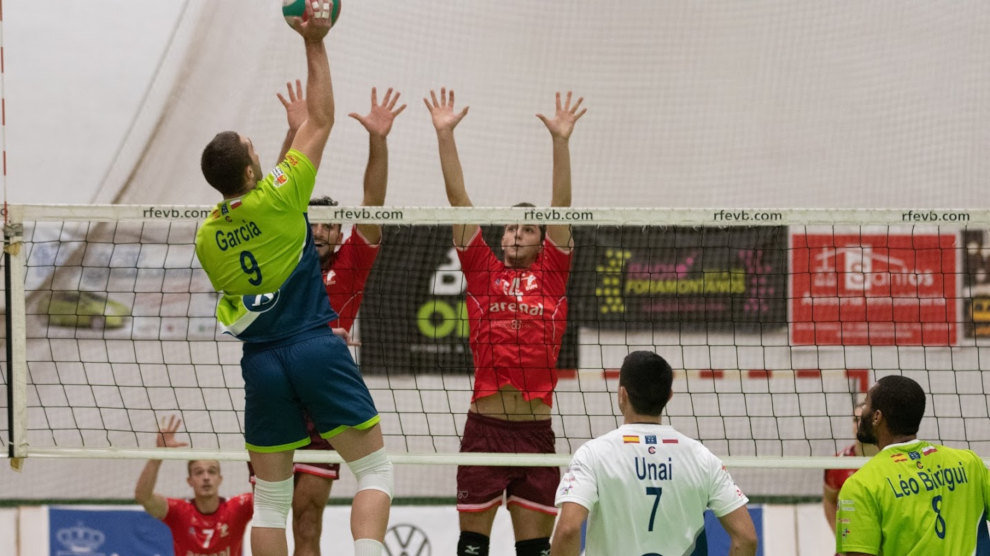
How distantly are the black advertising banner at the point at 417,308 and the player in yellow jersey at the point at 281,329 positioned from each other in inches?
166

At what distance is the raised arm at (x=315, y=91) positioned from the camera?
15.0ft

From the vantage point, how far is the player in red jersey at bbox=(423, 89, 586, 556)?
5969 mm

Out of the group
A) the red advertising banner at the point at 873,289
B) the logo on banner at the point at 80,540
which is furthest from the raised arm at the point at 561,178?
the logo on banner at the point at 80,540

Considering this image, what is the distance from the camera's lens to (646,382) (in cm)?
414

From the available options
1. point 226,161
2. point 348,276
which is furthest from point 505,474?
point 226,161

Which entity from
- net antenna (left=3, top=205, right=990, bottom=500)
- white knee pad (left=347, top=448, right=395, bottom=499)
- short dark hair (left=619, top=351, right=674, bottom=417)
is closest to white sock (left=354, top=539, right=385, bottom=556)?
white knee pad (left=347, top=448, right=395, bottom=499)

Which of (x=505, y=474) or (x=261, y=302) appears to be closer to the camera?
(x=261, y=302)

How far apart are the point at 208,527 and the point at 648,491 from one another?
4.48 meters

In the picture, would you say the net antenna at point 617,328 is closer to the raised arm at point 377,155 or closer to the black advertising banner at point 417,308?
the black advertising banner at point 417,308

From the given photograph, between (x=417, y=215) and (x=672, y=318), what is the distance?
3.68m

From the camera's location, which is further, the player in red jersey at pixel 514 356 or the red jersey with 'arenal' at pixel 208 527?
the red jersey with 'arenal' at pixel 208 527

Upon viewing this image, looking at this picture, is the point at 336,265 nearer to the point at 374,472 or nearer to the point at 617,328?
the point at 374,472

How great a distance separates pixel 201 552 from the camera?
764cm

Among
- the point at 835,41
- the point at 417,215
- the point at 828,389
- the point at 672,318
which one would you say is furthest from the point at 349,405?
the point at 835,41
